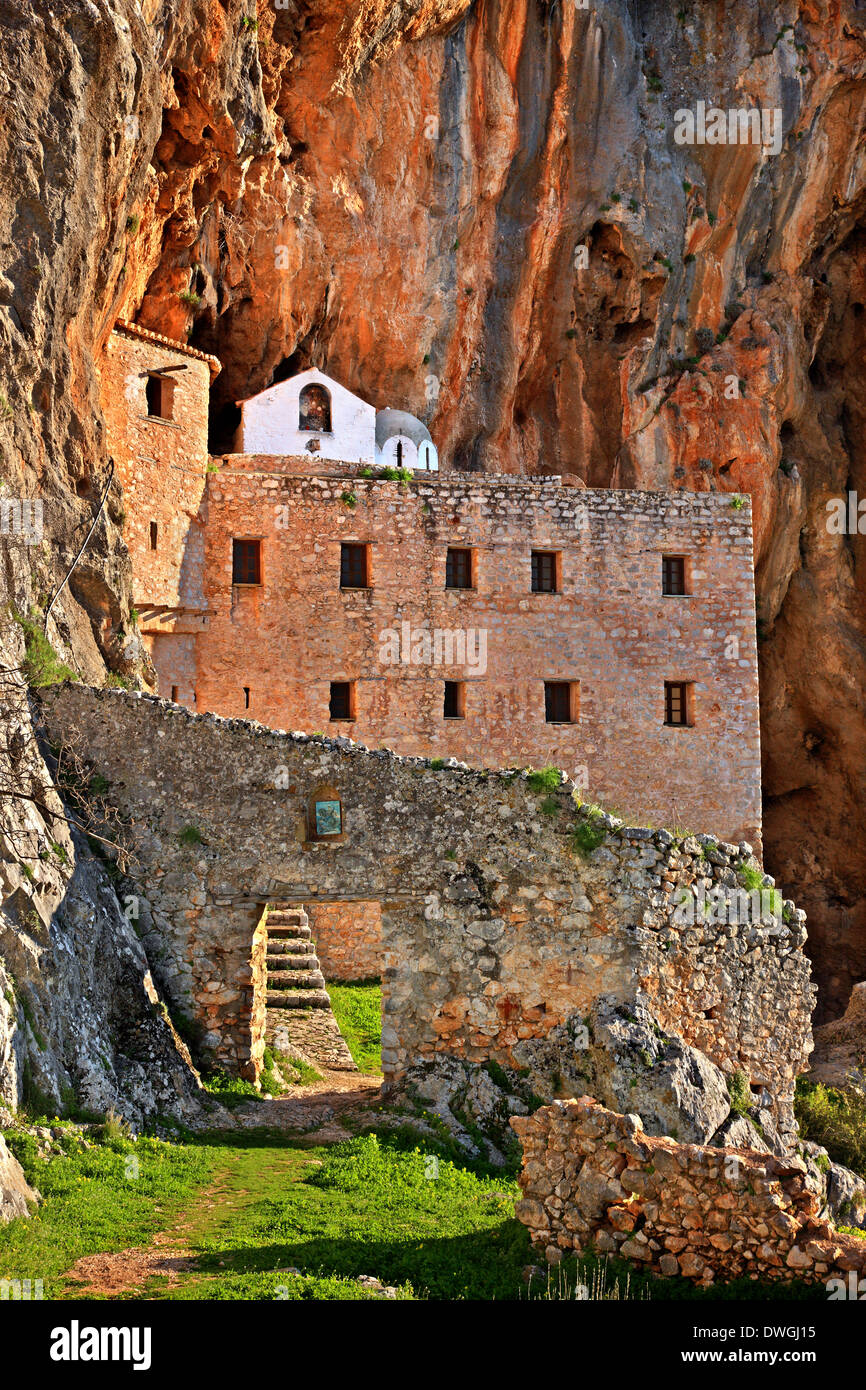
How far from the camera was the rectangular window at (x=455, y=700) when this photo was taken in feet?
82.3

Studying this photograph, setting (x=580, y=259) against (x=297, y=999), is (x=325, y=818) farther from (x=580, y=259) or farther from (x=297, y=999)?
(x=580, y=259)

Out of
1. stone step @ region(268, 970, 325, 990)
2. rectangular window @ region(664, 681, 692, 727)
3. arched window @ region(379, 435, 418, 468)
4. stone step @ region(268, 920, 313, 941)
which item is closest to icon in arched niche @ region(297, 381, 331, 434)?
arched window @ region(379, 435, 418, 468)

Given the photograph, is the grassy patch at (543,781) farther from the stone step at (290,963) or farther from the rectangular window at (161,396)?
the rectangular window at (161,396)

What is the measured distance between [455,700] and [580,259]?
13.9 metres

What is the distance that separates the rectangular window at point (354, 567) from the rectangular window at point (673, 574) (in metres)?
6.51

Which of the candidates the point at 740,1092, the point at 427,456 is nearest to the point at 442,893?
the point at 740,1092

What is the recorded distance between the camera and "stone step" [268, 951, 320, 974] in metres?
20.5

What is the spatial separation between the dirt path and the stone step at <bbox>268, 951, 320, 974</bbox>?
2948mm

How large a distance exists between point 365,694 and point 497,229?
13.9 m

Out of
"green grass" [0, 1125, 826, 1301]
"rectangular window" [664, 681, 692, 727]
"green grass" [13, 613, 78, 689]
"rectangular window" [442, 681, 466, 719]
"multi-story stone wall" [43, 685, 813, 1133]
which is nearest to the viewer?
"green grass" [0, 1125, 826, 1301]

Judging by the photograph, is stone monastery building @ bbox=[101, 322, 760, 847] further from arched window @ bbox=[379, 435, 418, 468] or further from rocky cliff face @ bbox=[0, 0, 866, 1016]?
rocky cliff face @ bbox=[0, 0, 866, 1016]

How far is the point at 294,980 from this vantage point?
2008 cm
